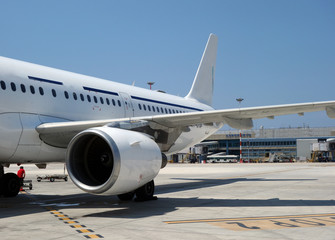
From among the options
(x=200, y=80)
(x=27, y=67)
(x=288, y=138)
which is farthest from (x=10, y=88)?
(x=288, y=138)

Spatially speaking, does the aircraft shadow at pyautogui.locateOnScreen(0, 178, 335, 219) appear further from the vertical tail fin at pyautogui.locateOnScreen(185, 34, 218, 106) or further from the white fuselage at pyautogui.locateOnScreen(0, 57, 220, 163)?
the vertical tail fin at pyautogui.locateOnScreen(185, 34, 218, 106)

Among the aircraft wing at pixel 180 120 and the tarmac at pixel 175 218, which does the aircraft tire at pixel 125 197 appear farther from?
the aircraft wing at pixel 180 120

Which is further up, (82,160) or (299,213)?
(82,160)

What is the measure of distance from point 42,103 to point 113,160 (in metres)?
3.40

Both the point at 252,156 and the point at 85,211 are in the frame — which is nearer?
the point at 85,211

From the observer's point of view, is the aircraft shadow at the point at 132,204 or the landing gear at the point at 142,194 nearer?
the aircraft shadow at the point at 132,204

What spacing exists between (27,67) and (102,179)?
404cm

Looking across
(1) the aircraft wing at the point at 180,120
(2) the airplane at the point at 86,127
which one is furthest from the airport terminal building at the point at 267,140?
(1) the aircraft wing at the point at 180,120

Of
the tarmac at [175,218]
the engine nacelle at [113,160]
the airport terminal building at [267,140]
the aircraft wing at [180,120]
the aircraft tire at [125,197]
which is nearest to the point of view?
the tarmac at [175,218]

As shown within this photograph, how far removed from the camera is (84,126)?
11617mm

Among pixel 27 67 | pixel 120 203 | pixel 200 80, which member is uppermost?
pixel 200 80

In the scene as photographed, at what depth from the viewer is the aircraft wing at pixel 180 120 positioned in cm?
→ 1153

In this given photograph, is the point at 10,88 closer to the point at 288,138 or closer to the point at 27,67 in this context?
the point at 27,67

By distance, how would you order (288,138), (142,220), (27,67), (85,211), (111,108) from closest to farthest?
(142,220), (85,211), (27,67), (111,108), (288,138)
